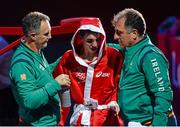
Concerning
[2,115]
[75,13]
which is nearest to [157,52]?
[2,115]

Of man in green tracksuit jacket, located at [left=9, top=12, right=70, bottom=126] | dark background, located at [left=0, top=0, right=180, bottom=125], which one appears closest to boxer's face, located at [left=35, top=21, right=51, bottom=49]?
man in green tracksuit jacket, located at [left=9, top=12, right=70, bottom=126]

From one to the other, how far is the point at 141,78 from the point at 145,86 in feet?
0.19

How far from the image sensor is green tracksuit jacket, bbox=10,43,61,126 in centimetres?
268

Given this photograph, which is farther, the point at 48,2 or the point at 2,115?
the point at 48,2

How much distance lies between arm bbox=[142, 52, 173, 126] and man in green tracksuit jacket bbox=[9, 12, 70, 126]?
422 millimetres

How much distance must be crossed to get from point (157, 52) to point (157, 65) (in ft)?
0.24

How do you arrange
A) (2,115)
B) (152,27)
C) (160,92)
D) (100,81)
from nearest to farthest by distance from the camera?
(160,92) → (100,81) → (2,115) → (152,27)

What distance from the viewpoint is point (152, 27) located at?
4.75 m

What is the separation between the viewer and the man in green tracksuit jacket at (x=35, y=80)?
106 inches

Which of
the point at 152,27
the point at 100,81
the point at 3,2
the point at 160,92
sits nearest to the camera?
the point at 160,92

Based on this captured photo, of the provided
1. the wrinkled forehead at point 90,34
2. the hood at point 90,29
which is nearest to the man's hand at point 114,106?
the hood at point 90,29

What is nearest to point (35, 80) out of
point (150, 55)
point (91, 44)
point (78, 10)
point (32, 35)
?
point (32, 35)

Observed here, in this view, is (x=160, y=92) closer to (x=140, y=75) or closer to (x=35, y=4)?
(x=140, y=75)

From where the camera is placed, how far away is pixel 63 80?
276cm
